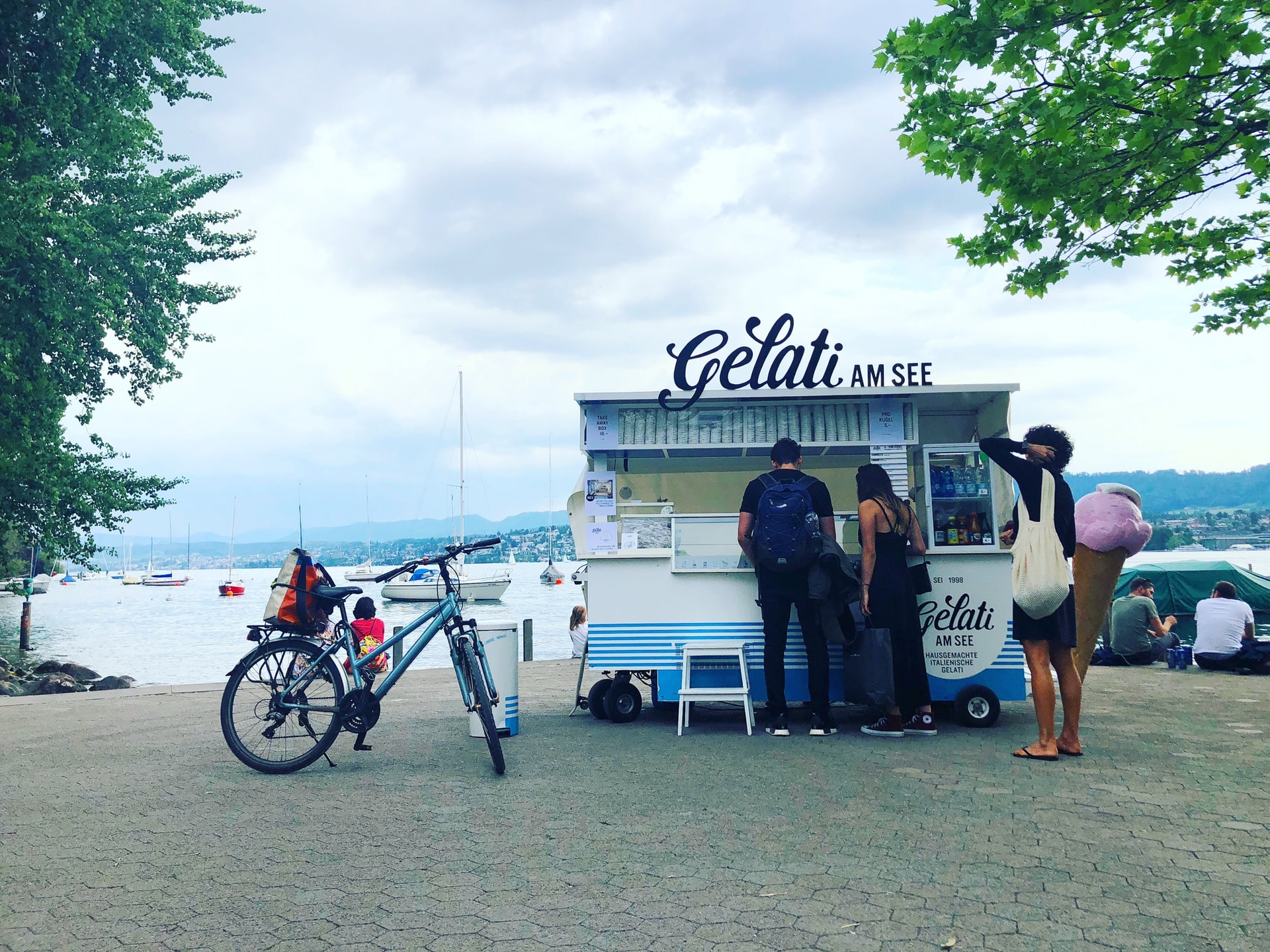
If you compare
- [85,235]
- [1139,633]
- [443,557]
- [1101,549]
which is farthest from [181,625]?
[1101,549]

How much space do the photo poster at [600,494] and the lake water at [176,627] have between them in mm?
1522

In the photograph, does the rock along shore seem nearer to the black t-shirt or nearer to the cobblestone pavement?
the cobblestone pavement

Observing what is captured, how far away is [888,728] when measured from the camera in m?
7.30

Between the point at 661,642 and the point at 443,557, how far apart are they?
2175 mm

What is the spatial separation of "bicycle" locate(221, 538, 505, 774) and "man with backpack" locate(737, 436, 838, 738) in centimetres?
219

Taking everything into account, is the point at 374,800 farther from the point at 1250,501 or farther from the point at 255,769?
the point at 1250,501

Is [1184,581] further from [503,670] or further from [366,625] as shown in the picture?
[503,670]

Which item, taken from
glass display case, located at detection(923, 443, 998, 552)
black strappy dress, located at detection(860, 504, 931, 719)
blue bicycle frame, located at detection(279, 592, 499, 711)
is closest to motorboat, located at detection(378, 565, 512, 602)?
glass display case, located at detection(923, 443, 998, 552)

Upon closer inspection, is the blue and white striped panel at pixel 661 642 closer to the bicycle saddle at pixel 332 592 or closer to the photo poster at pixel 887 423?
the photo poster at pixel 887 423

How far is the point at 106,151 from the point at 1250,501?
251 feet

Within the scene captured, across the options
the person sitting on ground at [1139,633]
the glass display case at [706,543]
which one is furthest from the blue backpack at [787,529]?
the person sitting on ground at [1139,633]

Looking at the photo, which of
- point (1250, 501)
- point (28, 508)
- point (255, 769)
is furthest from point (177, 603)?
point (255, 769)

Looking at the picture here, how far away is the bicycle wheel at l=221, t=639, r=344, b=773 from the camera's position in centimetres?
622

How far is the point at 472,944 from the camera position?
3270 millimetres
